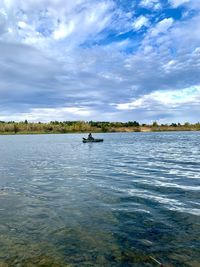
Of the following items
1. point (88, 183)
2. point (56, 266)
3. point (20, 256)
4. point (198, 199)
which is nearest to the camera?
point (56, 266)

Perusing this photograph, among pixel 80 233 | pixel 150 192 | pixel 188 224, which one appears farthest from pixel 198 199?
pixel 80 233

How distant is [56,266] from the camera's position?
10.1 m

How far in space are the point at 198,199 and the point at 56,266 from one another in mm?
11297

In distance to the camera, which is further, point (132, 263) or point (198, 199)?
point (198, 199)

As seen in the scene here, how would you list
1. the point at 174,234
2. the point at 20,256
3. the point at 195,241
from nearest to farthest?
the point at 20,256, the point at 195,241, the point at 174,234

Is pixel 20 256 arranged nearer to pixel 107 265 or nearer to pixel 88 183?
pixel 107 265

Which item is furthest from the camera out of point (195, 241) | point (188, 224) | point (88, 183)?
point (88, 183)

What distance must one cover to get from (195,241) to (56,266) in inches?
214

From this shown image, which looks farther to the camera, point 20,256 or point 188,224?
point 188,224

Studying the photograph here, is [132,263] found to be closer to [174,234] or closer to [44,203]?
[174,234]

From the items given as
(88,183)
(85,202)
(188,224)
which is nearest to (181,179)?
(88,183)

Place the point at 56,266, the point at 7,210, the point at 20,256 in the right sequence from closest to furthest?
the point at 56,266
the point at 20,256
the point at 7,210

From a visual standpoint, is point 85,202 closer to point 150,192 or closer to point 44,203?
point 44,203

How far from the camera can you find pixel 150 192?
21250 mm
